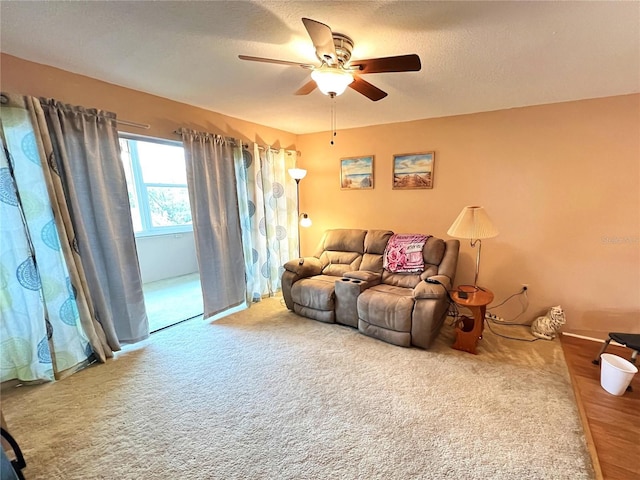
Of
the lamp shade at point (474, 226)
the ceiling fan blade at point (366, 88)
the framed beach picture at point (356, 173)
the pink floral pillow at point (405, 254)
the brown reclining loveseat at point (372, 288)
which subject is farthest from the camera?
the framed beach picture at point (356, 173)

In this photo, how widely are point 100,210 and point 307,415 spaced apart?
236cm

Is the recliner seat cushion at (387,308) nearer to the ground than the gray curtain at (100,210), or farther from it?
nearer to the ground

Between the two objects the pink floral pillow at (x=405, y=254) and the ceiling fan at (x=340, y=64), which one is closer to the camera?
the ceiling fan at (x=340, y=64)

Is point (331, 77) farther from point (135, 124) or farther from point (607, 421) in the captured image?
point (607, 421)

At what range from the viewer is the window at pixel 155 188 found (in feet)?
14.9

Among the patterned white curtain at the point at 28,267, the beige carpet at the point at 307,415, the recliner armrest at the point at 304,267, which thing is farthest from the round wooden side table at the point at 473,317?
the patterned white curtain at the point at 28,267

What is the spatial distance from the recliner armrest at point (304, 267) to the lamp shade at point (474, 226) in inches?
68.1

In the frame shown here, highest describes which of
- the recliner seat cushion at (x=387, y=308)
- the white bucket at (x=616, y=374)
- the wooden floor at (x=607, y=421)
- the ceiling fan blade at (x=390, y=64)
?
the ceiling fan blade at (x=390, y=64)

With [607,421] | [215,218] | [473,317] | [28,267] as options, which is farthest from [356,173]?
[28,267]

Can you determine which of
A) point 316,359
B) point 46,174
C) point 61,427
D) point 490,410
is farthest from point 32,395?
point 490,410

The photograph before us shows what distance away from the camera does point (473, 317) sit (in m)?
2.57

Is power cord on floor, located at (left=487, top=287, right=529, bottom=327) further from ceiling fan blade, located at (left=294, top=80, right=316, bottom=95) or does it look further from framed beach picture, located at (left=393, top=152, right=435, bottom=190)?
ceiling fan blade, located at (left=294, top=80, right=316, bottom=95)

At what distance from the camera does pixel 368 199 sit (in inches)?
156

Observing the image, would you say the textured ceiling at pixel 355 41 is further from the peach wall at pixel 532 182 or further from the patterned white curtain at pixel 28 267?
the patterned white curtain at pixel 28 267
